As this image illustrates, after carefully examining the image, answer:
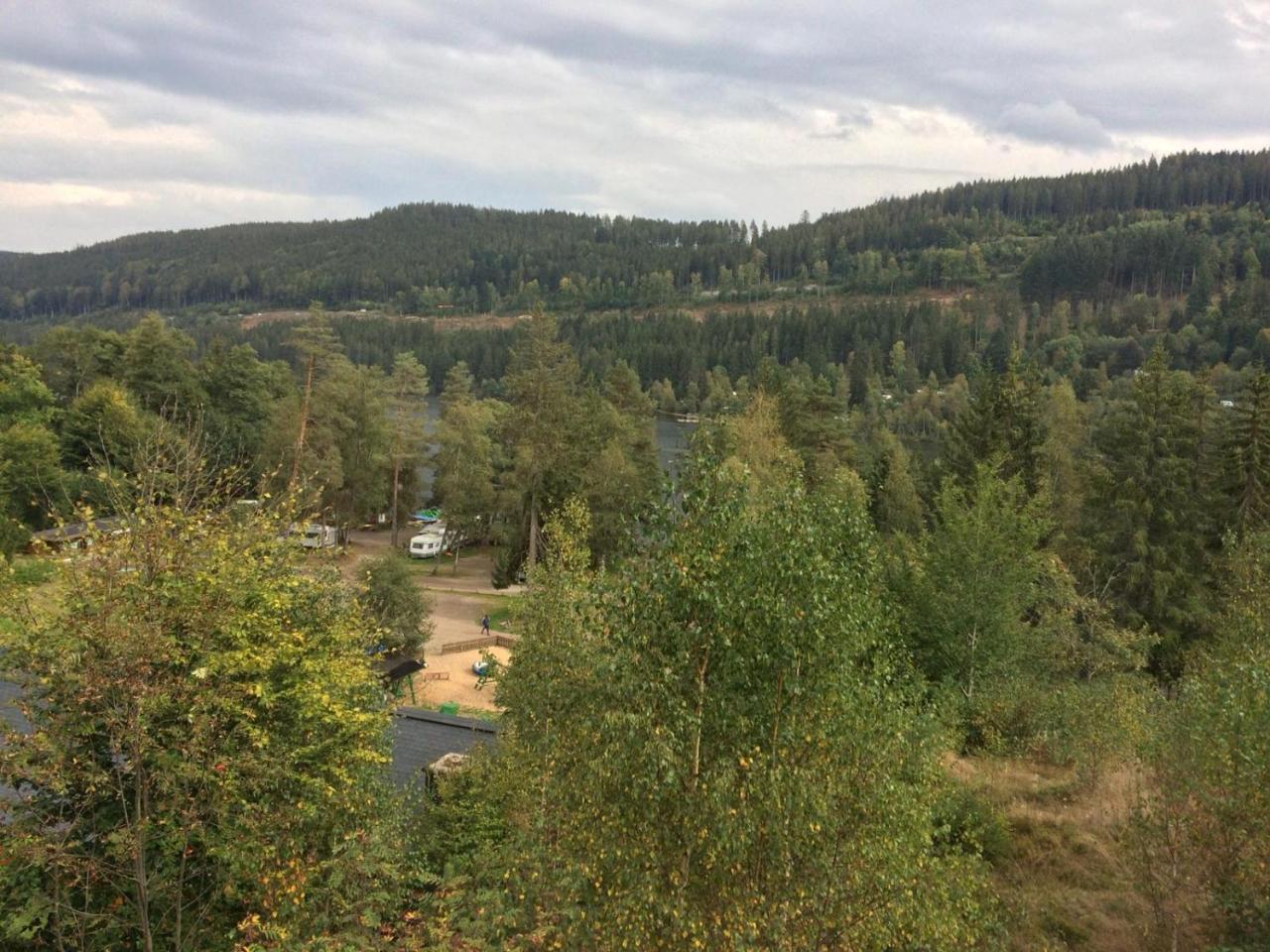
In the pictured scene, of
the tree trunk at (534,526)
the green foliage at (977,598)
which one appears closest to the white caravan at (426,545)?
the tree trunk at (534,526)

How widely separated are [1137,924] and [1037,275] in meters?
163

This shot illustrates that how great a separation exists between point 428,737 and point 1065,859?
1215 centimetres

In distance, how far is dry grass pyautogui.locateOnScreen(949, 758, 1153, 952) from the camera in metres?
11.2

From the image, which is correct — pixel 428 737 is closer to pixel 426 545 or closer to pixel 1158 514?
pixel 1158 514

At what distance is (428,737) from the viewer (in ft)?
57.8

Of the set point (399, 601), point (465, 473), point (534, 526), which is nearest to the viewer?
point (399, 601)

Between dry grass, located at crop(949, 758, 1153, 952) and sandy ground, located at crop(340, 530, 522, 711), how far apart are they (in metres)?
10.1

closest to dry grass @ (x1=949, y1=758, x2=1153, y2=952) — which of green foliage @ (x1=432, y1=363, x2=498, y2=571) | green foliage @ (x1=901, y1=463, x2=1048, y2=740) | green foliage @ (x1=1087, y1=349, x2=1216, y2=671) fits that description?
green foliage @ (x1=901, y1=463, x2=1048, y2=740)

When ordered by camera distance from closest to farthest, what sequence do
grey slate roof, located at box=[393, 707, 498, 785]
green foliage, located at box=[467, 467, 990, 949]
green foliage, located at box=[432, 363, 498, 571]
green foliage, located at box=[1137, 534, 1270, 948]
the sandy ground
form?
1. green foliage, located at box=[467, 467, 990, 949]
2. green foliage, located at box=[1137, 534, 1270, 948]
3. grey slate roof, located at box=[393, 707, 498, 785]
4. the sandy ground
5. green foliage, located at box=[432, 363, 498, 571]

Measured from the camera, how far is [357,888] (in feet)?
30.4

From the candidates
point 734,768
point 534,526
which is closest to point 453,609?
point 534,526

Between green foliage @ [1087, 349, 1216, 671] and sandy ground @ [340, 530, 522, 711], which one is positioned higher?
→ green foliage @ [1087, 349, 1216, 671]

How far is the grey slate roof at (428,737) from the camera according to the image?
16191mm

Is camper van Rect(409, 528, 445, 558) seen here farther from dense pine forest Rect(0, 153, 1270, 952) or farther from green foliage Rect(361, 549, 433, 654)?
dense pine forest Rect(0, 153, 1270, 952)
